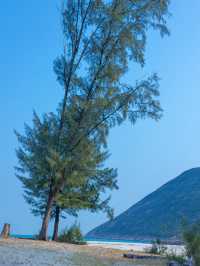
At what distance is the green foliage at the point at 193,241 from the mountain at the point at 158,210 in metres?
58.0

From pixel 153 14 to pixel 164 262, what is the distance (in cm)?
1249

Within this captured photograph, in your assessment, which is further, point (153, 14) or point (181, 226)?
point (153, 14)

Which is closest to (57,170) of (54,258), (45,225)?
(45,225)

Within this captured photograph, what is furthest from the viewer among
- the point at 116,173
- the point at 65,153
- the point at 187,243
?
the point at 116,173

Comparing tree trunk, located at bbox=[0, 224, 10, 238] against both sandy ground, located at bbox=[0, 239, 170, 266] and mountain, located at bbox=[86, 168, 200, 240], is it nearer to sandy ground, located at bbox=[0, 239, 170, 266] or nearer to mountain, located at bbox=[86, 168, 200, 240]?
sandy ground, located at bbox=[0, 239, 170, 266]

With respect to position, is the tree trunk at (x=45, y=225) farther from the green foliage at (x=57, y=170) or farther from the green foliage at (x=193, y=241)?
the green foliage at (x=193, y=241)

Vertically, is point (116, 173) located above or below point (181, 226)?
above

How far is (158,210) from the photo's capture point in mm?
91062

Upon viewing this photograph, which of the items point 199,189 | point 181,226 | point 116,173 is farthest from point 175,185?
point 181,226

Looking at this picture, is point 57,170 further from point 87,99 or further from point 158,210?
point 158,210

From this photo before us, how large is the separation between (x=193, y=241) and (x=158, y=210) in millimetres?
76152

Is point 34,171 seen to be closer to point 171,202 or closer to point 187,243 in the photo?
point 187,243

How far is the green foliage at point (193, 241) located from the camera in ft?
51.3

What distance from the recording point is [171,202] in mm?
92500
